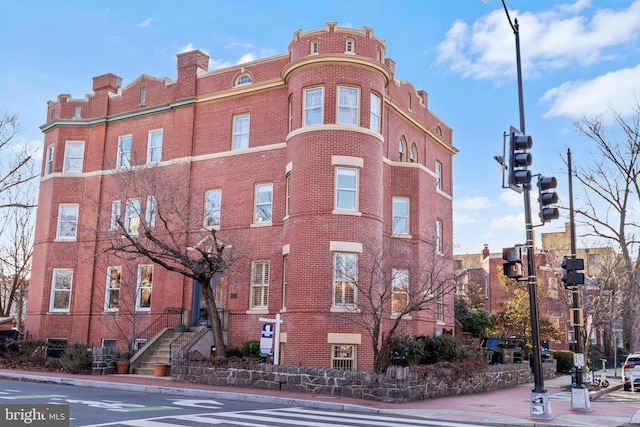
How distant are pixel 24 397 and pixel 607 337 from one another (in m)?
55.6

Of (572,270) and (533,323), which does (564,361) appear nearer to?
(572,270)

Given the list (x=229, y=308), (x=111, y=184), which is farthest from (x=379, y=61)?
(x=111, y=184)

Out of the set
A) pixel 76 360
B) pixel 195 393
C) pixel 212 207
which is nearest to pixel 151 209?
pixel 212 207

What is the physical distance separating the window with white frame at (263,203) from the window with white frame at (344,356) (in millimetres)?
6235

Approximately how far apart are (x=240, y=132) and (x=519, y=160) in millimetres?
14774

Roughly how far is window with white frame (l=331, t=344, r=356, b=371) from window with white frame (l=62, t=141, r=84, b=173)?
16663 mm

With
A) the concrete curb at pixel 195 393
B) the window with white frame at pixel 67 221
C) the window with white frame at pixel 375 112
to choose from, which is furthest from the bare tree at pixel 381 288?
the window with white frame at pixel 67 221

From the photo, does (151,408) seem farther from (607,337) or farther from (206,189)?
(607,337)

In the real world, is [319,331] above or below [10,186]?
below

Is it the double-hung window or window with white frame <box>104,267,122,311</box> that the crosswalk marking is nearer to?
window with white frame <box>104,267,122,311</box>

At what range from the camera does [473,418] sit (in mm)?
14195

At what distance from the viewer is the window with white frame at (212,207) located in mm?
26625

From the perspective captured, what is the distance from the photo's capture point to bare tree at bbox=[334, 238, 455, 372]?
19000mm

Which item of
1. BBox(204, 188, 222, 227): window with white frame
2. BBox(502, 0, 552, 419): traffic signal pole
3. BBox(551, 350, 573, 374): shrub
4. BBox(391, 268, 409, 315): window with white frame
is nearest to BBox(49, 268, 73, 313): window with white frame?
BBox(204, 188, 222, 227): window with white frame
